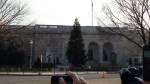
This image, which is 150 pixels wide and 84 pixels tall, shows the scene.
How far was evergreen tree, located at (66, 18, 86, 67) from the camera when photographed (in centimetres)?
10012

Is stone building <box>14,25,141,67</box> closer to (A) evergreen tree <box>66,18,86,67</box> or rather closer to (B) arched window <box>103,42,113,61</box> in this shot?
(B) arched window <box>103,42,113,61</box>

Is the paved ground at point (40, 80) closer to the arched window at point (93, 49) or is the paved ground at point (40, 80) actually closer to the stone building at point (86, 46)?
the stone building at point (86, 46)

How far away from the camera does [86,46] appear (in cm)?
11750

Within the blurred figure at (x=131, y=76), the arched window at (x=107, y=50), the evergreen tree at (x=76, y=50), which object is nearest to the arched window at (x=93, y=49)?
the arched window at (x=107, y=50)

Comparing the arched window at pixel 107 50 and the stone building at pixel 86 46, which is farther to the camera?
the arched window at pixel 107 50

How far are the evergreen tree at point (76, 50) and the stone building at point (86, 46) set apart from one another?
8.77m

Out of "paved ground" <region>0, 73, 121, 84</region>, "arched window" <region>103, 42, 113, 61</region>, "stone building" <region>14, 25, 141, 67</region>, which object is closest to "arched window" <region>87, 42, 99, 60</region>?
"stone building" <region>14, 25, 141, 67</region>

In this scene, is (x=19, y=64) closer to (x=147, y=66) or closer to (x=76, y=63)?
(x=76, y=63)

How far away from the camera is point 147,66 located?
70.1ft

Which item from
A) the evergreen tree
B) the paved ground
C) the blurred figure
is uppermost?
the evergreen tree

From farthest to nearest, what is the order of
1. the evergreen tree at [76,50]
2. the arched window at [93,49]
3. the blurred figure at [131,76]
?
the arched window at [93,49]
the evergreen tree at [76,50]
the blurred figure at [131,76]

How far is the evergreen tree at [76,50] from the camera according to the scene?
100m

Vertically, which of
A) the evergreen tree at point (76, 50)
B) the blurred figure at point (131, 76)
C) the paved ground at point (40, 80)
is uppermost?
the evergreen tree at point (76, 50)

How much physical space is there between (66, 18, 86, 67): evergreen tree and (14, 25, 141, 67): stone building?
28.8 feet
